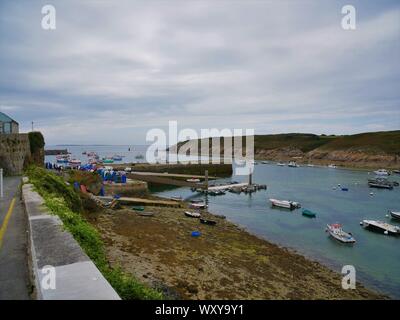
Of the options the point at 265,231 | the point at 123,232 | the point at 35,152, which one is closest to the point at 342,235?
the point at 265,231

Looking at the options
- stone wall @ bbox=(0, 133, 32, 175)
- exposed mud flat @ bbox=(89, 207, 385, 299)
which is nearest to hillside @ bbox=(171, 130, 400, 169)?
exposed mud flat @ bbox=(89, 207, 385, 299)

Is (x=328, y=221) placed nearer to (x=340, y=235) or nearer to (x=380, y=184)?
(x=340, y=235)

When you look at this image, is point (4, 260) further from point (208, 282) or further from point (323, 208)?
point (323, 208)

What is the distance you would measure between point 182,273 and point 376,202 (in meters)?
44.8

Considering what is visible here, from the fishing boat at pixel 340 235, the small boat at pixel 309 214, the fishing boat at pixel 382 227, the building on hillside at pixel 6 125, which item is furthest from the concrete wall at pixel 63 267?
the small boat at pixel 309 214

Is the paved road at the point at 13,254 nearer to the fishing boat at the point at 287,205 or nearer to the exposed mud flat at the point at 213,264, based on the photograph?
the exposed mud flat at the point at 213,264

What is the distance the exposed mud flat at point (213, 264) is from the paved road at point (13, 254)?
20.8 ft

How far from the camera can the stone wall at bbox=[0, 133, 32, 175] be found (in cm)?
3034

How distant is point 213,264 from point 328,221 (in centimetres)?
2343

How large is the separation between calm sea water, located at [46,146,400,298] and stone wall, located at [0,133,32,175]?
24877 millimetres

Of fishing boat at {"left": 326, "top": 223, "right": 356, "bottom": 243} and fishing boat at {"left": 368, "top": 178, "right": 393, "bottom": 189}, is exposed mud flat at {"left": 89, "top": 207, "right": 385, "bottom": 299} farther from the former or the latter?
fishing boat at {"left": 368, "top": 178, "right": 393, "bottom": 189}

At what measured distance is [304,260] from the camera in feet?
79.9

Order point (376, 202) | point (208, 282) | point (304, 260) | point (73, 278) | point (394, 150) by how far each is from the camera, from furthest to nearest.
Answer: point (394, 150)
point (376, 202)
point (304, 260)
point (208, 282)
point (73, 278)

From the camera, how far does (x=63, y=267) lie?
5426 mm
